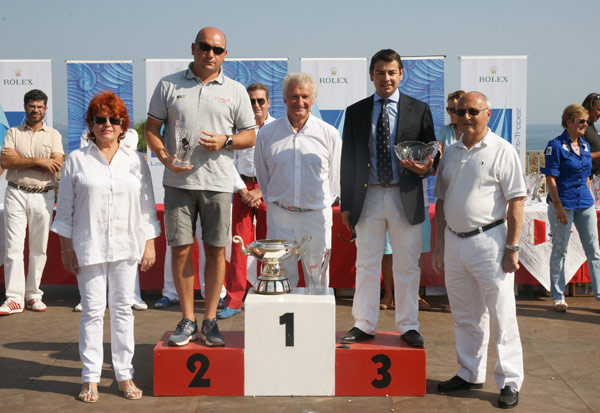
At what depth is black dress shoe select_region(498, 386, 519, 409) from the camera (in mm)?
3264

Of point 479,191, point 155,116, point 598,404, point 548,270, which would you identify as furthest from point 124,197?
point 548,270

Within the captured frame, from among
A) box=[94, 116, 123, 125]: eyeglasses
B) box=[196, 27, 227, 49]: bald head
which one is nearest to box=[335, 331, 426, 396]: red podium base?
box=[94, 116, 123, 125]: eyeglasses

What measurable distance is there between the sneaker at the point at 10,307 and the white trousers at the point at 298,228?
256 centimetres

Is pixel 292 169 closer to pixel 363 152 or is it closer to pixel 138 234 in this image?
pixel 363 152

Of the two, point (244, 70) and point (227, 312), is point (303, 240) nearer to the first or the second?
point (227, 312)

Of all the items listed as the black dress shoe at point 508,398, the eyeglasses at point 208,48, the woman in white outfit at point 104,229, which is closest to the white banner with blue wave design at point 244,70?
the eyeglasses at point 208,48

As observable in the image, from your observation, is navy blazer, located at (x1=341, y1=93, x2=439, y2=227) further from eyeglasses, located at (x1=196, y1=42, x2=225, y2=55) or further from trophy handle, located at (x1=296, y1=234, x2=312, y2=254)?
eyeglasses, located at (x1=196, y1=42, x2=225, y2=55)

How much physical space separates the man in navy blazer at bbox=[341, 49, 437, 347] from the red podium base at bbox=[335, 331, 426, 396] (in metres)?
0.14

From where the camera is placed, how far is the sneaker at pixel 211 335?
3494 millimetres

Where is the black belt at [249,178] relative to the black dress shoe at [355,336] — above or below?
above

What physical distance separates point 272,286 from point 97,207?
3.29ft

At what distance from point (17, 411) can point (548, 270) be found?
4.51 m

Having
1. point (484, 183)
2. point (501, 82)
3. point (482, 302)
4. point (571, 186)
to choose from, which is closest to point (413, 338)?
point (482, 302)

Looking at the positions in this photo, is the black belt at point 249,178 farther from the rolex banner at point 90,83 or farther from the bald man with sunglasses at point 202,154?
the rolex banner at point 90,83
